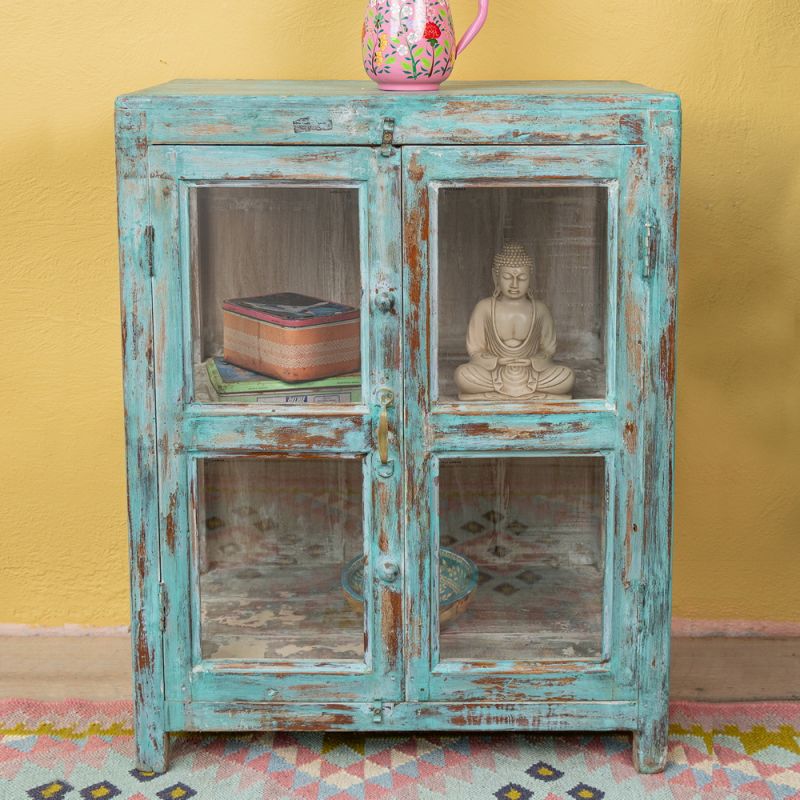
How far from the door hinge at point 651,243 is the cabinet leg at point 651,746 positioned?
2.53 ft

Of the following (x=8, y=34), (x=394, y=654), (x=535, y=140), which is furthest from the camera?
(x=8, y=34)

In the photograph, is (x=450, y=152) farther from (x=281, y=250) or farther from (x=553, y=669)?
(x=553, y=669)

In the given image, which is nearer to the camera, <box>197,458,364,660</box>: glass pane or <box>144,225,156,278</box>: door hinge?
<box>144,225,156,278</box>: door hinge

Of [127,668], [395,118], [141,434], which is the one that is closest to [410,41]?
[395,118]

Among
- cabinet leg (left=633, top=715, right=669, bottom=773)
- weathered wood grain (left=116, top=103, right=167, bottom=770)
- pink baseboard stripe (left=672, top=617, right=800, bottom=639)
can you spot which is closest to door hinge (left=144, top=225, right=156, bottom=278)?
weathered wood grain (left=116, top=103, right=167, bottom=770)

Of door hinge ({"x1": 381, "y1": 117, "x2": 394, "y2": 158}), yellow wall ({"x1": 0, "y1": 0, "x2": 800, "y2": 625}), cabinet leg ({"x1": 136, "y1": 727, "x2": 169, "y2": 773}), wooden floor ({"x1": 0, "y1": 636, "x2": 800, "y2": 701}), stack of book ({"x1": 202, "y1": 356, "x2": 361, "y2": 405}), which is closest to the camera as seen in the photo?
door hinge ({"x1": 381, "y1": 117, "x2": 394, "y2": 158})

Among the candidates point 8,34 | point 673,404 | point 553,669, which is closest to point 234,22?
point 8,34

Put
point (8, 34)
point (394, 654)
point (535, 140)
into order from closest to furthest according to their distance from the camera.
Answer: point (535, 140), point (394, 654), point (8, 34)

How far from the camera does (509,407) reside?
78.1 inches

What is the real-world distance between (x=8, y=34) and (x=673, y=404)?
1.43 m

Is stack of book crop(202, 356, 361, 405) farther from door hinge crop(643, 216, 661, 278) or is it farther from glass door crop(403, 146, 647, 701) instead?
door hinge crop(643, 216, 661, 278)

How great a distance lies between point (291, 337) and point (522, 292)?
0.38m

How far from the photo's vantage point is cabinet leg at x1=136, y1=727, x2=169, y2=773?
82.4 inches

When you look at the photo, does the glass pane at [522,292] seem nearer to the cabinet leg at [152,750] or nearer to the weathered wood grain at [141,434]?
the weathered wood grain at [141,434]
